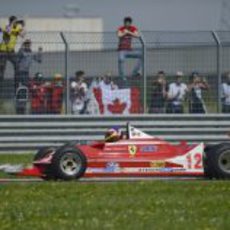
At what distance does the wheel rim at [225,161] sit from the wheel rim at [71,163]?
211cm

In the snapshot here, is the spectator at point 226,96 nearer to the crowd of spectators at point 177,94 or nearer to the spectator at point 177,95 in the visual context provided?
the crowd of spectators at point 177,94

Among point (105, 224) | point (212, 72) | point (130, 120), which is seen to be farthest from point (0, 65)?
point (105, 224)

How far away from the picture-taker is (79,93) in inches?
842

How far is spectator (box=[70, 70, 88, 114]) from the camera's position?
21295 millimetres


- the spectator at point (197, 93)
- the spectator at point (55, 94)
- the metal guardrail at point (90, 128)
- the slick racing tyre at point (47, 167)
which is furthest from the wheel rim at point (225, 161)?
the spectator at point (55, 94)

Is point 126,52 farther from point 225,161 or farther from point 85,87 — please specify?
point 225,161

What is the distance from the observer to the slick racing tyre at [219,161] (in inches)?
641

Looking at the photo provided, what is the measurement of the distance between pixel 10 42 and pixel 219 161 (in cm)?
698

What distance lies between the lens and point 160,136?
832 inches

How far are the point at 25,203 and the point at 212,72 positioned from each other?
32.3ft

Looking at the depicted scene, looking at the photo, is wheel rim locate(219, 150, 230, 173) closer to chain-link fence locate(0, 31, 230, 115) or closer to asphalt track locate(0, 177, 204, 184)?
asphalt track locate(0, 177, 204, 184)

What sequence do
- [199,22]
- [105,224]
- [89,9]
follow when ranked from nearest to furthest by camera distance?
1. [105,224]
2. [199,22]
3. [89,9]

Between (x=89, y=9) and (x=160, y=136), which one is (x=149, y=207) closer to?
(x=160, y=136)

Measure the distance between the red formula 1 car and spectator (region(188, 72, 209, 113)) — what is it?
4.99 metres
